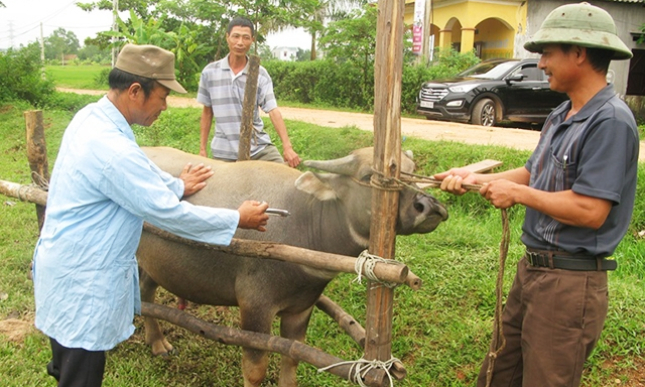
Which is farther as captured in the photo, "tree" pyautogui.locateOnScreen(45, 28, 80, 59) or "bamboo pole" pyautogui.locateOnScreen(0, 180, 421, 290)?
"tree" pyautogui.locateOnScreen(45, 28, 80, 59)

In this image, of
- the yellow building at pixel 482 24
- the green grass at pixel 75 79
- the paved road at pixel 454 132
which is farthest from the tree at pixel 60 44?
the paved road at pixel 454 132

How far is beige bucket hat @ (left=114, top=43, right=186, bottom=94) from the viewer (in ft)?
8.11

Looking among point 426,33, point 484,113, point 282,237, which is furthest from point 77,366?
point 426,33

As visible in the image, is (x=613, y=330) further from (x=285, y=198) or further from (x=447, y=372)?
(x=285, y=198)

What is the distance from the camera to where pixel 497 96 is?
38.5 ft

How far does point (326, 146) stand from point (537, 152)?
605 cm

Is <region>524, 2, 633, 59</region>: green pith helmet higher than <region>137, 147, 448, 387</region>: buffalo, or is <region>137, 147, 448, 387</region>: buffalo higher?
<region>524, 2, 633, 59</region>: green pith helmet

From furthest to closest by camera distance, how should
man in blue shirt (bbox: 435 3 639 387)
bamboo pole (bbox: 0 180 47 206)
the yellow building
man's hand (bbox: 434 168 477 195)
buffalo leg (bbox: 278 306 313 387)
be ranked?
the yellow building → bamboo pole (bbox: 0 180 47 206) → buffalo leg (bbox: 278 306 313 387) → man's hand (bbox: 434 168 477 195) → man in blue shirt (bbox: 435 3 639 387)

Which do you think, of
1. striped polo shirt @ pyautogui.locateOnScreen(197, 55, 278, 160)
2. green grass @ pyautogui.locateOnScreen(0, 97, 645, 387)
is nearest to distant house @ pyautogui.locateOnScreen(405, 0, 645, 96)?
green grass @ pyautogui.locateOnScreen(0, 97, 645, 387)

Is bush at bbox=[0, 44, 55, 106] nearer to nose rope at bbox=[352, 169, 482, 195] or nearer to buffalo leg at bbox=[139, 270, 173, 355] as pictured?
buffalo leg at bbox=[139, 270, 173, 355]

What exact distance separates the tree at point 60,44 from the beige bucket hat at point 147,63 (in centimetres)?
6870

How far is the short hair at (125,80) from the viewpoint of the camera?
2484 millimetres

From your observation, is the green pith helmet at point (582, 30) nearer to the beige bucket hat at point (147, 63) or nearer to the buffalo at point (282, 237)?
the buffalo at point (282, 237)

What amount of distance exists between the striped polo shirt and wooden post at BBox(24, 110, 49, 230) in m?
1.29
